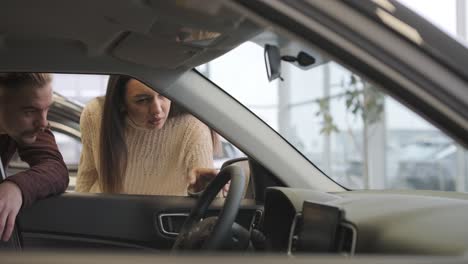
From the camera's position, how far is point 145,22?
172cm

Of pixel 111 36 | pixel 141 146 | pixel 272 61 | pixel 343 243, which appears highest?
pixel 111 36

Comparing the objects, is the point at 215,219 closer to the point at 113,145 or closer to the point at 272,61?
the point at 272,61

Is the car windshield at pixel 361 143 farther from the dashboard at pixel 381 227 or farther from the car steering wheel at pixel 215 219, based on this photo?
the dashboard at pixel 381 227

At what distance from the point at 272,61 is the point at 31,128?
0.92 m

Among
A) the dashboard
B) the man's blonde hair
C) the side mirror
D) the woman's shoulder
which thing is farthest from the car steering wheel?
the man's blonde hair

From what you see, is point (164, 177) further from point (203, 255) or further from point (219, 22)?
point (203, 255)

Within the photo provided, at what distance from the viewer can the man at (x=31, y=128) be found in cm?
219

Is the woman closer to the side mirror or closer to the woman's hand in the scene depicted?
the woman's hand

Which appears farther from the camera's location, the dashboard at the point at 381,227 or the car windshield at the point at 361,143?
the car windshield at the point at 361,143

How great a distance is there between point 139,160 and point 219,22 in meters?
1.24

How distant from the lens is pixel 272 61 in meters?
1.68

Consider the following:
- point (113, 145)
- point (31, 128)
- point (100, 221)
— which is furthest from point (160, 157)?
point (31, 128)

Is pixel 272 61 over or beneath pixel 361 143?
beneath

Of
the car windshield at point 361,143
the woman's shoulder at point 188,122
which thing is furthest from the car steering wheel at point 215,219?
the car windshield at point 361,143
